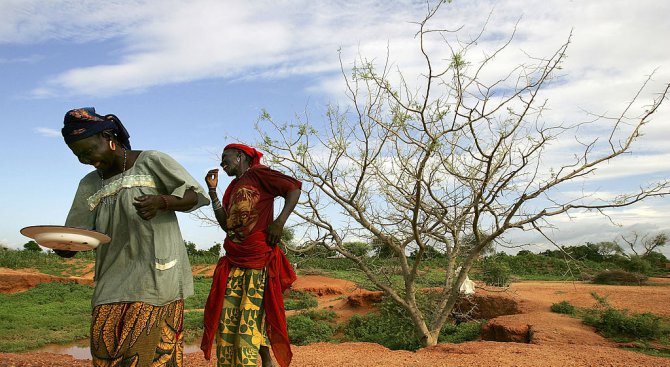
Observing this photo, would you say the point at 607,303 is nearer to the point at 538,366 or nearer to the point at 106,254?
the point at 538,366

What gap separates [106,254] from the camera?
8.30 ft

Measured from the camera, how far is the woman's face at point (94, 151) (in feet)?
8.11

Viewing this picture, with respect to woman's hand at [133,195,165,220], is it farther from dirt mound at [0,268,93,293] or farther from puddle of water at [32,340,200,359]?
dirt mound at [0,268,93,293]

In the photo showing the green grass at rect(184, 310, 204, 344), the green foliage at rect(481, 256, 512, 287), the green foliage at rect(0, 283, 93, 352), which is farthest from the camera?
the green foliage at rect(481, 256, 512, 287)

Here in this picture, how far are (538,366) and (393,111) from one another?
10.3 ft

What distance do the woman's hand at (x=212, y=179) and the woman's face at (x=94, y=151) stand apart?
3.06 ft

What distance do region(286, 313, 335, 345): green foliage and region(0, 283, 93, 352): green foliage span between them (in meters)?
4.01

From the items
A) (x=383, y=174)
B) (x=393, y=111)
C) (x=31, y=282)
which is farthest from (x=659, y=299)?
(x=31, y=282)

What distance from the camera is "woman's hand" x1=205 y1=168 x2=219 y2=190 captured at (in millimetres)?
3462

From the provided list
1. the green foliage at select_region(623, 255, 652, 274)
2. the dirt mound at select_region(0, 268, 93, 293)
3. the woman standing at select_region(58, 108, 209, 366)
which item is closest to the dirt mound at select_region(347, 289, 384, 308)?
the dirt mound at select_region(0, 268, 93, 293)

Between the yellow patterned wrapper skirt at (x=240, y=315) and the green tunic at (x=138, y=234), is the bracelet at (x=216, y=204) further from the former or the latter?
the green tunic at (x=138, y=234)

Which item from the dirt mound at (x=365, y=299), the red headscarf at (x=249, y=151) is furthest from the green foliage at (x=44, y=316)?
the red headscarf at (x=249, y=151)

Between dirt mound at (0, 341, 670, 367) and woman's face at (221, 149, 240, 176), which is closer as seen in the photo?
woman's face at (221, 149, 240, 176)

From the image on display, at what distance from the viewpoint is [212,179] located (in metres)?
3.47
